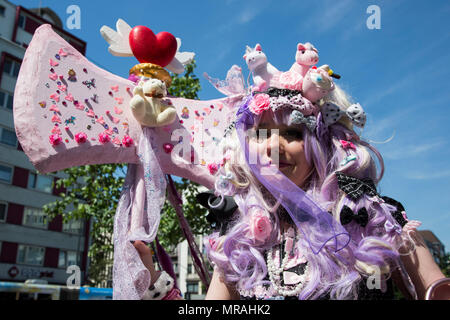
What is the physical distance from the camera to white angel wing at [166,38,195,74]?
2924mm

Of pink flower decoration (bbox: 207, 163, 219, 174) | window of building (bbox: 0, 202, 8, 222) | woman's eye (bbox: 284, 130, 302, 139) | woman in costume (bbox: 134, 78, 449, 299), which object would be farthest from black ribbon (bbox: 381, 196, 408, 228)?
window of building (bbox: 0, 202, 8, 222)

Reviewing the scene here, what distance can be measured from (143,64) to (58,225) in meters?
16.6

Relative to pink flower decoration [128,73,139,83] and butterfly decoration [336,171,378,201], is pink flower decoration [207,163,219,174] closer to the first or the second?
pink flower decoration [128,73,139,83]

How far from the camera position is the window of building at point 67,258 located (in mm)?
16964

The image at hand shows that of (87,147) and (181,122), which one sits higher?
(181,122)

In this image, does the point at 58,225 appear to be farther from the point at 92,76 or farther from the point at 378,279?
the point at 378,279

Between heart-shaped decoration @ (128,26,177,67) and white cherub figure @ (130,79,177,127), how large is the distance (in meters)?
0.28

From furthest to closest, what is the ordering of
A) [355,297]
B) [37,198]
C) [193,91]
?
[37,198] < [193,91] < [355,297]

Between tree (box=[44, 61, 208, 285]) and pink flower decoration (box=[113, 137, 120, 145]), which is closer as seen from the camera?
pink flower decoration (box=[113, 137, 120, 145])

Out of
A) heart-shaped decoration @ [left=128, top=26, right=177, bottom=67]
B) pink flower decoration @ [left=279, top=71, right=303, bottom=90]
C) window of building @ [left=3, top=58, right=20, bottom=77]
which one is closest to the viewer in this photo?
pink flower decoration @ [left=279, top=71, right=303, bottom=90]

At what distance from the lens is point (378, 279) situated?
61.2 inches

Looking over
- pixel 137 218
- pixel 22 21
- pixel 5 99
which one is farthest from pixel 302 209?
pixel 22 21
